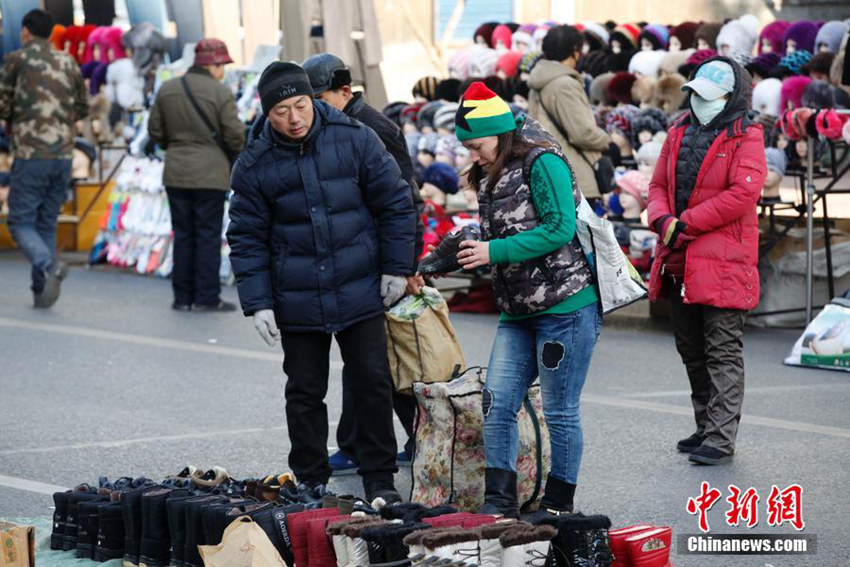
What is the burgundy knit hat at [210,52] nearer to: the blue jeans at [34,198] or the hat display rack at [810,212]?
the blue jeans at [34,198]

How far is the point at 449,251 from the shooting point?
5.79 m

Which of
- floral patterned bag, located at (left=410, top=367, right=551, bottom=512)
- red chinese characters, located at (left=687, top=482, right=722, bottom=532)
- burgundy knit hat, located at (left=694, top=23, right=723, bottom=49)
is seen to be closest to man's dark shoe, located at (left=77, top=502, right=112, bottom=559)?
floral patterned bag, located at (left=410, top=367, right=551, bottom=512)

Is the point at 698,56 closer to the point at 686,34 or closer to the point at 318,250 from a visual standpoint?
the point at 686,34

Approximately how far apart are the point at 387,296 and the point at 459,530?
5.45 ft

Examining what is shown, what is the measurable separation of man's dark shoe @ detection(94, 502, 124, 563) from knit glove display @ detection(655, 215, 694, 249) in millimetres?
2836

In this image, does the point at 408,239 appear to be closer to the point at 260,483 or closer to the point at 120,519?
the point at 260,483

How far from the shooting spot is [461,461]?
6.05 metres

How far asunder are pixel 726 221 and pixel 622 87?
5293 millimetres

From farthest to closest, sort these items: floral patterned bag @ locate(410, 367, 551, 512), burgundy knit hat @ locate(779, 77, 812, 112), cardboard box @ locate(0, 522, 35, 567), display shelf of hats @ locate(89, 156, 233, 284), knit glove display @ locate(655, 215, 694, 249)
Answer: display shelf of hats @ locate(89, 156, 233, 284)
burgundy knit hat @ locate(779, 77, 812, 112)
knit glove display @ locate(655, 215, 694, 249)
floral patterned bag @ locate(410, 367, 551, 512)
cardboard box @ locate(0, 522, 35, 567)

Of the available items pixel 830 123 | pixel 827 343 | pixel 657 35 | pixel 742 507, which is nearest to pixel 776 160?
pixel 830 123

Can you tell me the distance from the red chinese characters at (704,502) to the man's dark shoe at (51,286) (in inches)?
282

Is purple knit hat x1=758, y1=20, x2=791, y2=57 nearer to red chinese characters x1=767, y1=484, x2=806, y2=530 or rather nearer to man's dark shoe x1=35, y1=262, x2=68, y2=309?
man's dark shoe x1=35, y1=262, x2=68, y2=309

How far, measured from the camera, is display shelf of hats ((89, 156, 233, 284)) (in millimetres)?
14828

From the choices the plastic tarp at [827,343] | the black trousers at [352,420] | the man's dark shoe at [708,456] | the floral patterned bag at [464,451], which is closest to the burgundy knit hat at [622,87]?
the plastic tarp at [827,343]
